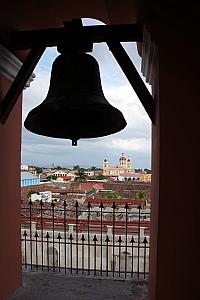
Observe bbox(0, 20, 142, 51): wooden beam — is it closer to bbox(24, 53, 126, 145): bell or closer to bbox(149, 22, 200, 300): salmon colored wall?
bbox(24, 53, 126, 145): bell

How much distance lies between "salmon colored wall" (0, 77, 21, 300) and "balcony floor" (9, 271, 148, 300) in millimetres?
210

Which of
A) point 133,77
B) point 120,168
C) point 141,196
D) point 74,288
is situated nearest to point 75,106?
point 133,77

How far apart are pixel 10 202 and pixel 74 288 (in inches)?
48.3

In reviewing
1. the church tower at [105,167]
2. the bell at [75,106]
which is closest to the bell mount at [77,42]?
the bell at [75,106]

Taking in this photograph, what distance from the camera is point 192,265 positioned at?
191 cm

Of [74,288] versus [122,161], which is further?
[122,161]

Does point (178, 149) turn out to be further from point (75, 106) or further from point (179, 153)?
point (75, 106)

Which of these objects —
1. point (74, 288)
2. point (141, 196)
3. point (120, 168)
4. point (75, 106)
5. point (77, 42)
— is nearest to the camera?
point (75, 106)

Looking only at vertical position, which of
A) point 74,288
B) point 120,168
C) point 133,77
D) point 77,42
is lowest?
point 74,288

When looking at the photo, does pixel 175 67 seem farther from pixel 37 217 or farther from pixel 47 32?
pixel 37 217

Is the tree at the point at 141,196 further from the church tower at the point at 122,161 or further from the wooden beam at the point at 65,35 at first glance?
the church tower at the point at 122,161

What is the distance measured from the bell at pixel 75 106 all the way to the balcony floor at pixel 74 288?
1.77 meters

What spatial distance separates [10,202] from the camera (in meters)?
2.89

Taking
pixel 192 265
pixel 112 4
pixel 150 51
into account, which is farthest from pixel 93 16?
pixel 192 265
